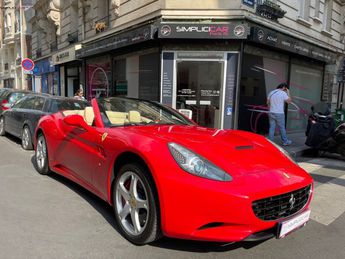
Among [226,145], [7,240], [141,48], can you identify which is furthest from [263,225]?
[141,48]

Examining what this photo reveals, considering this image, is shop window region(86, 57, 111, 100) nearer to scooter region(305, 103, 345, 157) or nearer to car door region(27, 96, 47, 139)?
car door region(27, 96, 47, 139)

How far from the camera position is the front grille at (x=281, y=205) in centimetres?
269

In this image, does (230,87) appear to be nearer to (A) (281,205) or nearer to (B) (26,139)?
(B) (26,139)

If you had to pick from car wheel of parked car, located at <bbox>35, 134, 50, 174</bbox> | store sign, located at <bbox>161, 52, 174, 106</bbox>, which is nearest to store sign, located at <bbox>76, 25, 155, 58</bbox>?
store sign, located at <bbox>161, 52, 174, 106</bbox>

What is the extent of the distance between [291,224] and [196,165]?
3.11 ft

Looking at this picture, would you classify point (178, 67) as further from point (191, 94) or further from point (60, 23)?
point (60, 23)

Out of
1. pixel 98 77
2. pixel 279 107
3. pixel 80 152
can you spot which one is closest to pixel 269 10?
pixel 279 107

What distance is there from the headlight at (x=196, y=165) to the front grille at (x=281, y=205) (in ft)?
1.11

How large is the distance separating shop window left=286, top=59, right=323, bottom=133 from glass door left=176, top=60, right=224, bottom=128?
3705 mm

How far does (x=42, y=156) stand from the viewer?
5512 millimetres

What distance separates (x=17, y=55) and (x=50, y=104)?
95.1ft

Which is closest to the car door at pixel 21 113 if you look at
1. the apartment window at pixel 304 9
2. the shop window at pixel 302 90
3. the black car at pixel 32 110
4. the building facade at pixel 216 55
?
the black car at pixel 32 110

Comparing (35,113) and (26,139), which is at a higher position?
(35,113)

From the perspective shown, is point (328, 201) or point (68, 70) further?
point (68, 70)
